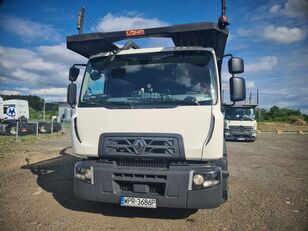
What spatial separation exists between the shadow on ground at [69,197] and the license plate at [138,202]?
0.66 m

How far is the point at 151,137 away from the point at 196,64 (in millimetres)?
1369

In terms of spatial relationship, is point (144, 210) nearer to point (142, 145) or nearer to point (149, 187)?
point (149, 187)

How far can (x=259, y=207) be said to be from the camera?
4.80 metres

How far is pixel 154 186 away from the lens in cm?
380

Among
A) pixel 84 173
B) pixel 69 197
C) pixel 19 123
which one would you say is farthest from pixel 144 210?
pixel 19 123

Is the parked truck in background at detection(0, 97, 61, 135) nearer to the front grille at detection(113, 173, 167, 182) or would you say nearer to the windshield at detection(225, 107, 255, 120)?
the windshield at detection(225, 107, 255, 120)

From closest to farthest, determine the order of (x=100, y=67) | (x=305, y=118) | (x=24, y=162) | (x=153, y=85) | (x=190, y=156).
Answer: (x=190, y=156) → (x=153, y=85) → (x=100, y=67) → (x=24, y=162) → (x=305, y=118)

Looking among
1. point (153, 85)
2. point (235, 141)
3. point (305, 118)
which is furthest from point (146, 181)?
point (305, 118)

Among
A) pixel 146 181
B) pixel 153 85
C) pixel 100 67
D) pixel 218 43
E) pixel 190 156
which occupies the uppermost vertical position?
pixel 218 43

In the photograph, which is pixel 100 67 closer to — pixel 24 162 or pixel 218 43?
pixel 218 43

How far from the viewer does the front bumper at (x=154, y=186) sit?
3.62 meters

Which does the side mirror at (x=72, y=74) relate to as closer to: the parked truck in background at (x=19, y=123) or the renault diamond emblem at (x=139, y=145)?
the renault diamond emblem at (x=139, y=145)

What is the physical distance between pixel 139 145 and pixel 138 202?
2.56 feet

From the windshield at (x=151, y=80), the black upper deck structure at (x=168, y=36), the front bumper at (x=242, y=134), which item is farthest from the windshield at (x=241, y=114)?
the windshield at (x=151, y=80)
